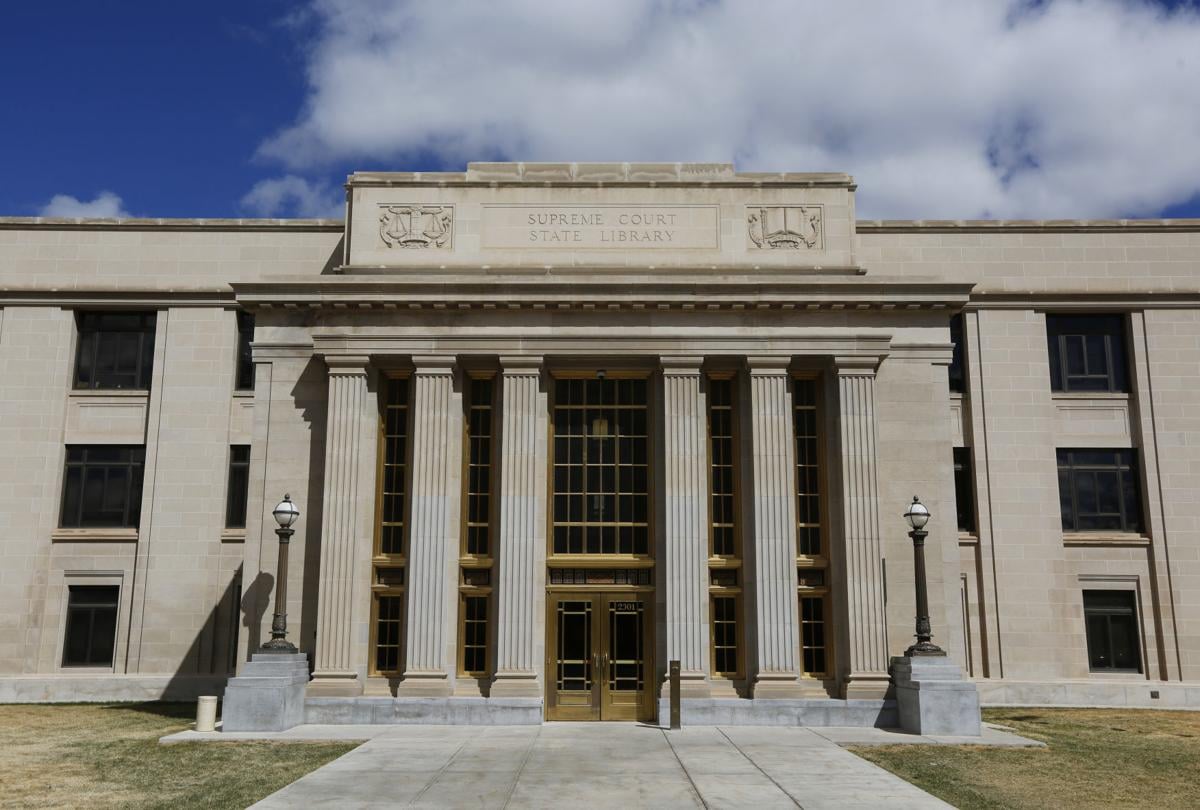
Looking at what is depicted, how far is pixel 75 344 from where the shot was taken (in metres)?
27.5

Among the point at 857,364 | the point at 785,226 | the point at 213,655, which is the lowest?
the point at 213,655

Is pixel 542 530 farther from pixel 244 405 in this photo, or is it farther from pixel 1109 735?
pixel 1109 735

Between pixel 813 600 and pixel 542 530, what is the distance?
6.36 meters

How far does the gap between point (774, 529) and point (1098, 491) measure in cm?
1140

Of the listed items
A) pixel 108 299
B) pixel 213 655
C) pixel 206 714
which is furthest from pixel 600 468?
pixel 108 299

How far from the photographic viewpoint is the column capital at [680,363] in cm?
2178

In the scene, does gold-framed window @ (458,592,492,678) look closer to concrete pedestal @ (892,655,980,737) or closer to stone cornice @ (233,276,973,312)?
stone cornice @ (233,276,973,312)

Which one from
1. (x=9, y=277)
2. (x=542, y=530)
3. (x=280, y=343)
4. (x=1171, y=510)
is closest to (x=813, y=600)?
(x=542, y=530)

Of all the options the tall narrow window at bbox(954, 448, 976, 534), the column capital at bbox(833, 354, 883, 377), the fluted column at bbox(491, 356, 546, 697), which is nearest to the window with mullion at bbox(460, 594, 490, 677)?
the fluted column at bbox(491, 356, 546, 697)

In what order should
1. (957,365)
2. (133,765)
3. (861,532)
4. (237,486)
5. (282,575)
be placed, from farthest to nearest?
(957,365) < (237,486) < (861,532) < (282,575) < (133,765)

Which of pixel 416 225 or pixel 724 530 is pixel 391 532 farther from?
pixel 724 530

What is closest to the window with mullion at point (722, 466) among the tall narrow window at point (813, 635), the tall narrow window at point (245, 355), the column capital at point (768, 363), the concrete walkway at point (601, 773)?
the column capital at point (768, 363)

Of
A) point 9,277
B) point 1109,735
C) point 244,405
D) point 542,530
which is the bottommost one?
point 1109,735

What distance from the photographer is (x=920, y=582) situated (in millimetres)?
20109
